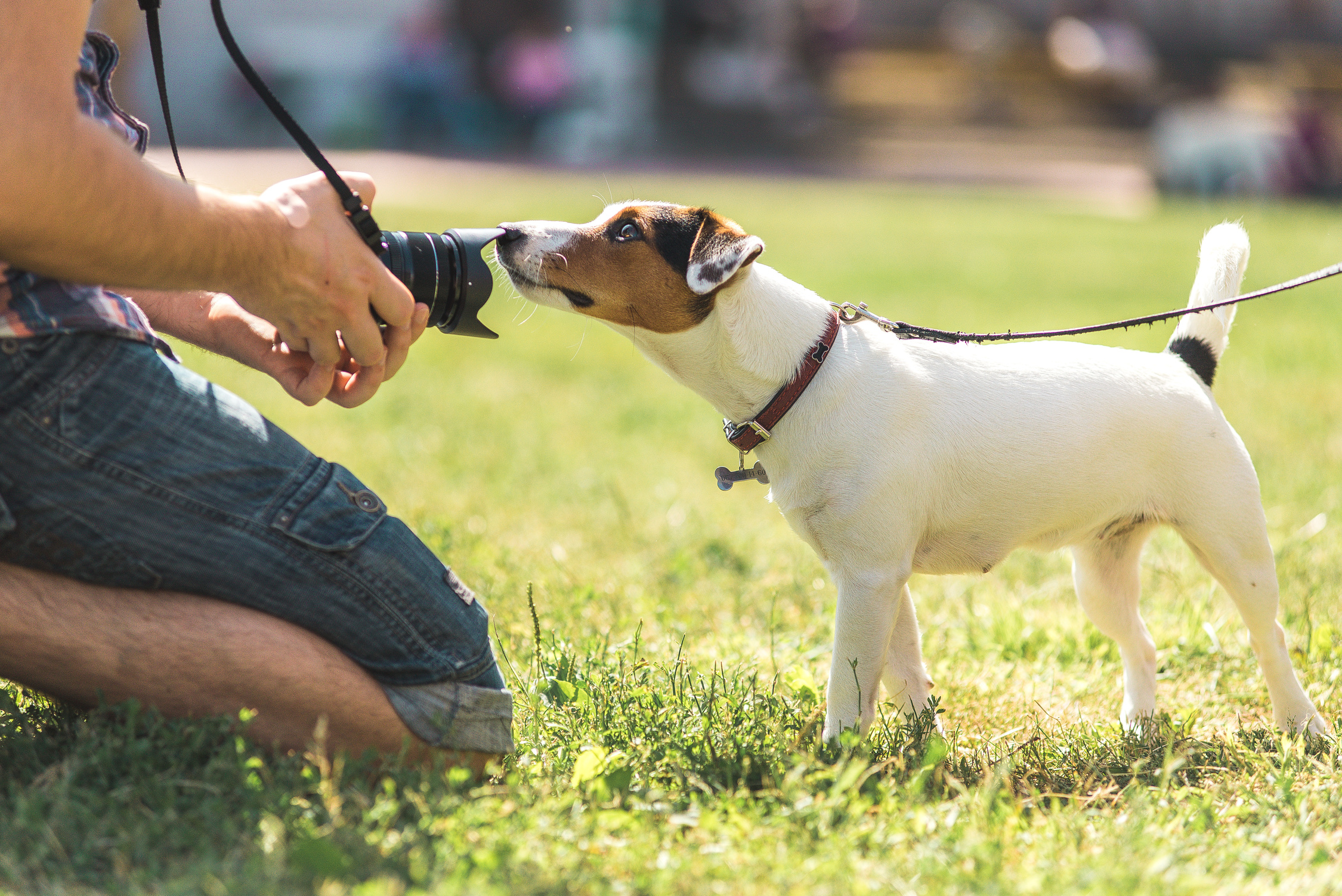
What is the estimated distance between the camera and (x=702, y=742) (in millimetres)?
2484

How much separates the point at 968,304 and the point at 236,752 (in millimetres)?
7144

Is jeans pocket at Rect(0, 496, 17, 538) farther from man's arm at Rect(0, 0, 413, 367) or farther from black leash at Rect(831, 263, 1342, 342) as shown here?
black leash at Rect(831, 263, 1342, 342)

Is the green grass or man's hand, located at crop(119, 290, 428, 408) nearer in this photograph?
the green grass

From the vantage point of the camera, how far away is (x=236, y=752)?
7.30 ft

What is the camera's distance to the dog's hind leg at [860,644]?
261cm

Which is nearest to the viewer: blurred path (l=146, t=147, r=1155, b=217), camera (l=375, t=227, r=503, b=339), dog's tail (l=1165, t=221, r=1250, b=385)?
camera (l=375, t=227, r=503, b=339)

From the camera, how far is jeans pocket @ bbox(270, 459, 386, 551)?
221cm

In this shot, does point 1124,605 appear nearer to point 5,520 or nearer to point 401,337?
point 401,337

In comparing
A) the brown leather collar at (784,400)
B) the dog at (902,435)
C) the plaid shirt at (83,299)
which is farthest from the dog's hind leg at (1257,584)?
the plaid shirt at (83,299)

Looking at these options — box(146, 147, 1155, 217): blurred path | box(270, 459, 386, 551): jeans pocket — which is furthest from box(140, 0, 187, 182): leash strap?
box(146, 147, 1155, 217): blurred path

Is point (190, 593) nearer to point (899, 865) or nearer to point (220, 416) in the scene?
point (220, 416)

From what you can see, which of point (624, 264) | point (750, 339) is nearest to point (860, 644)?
point (750, 339)

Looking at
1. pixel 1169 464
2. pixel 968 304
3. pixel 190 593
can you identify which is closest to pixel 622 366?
pixel 968 304

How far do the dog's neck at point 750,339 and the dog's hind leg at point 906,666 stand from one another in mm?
596
